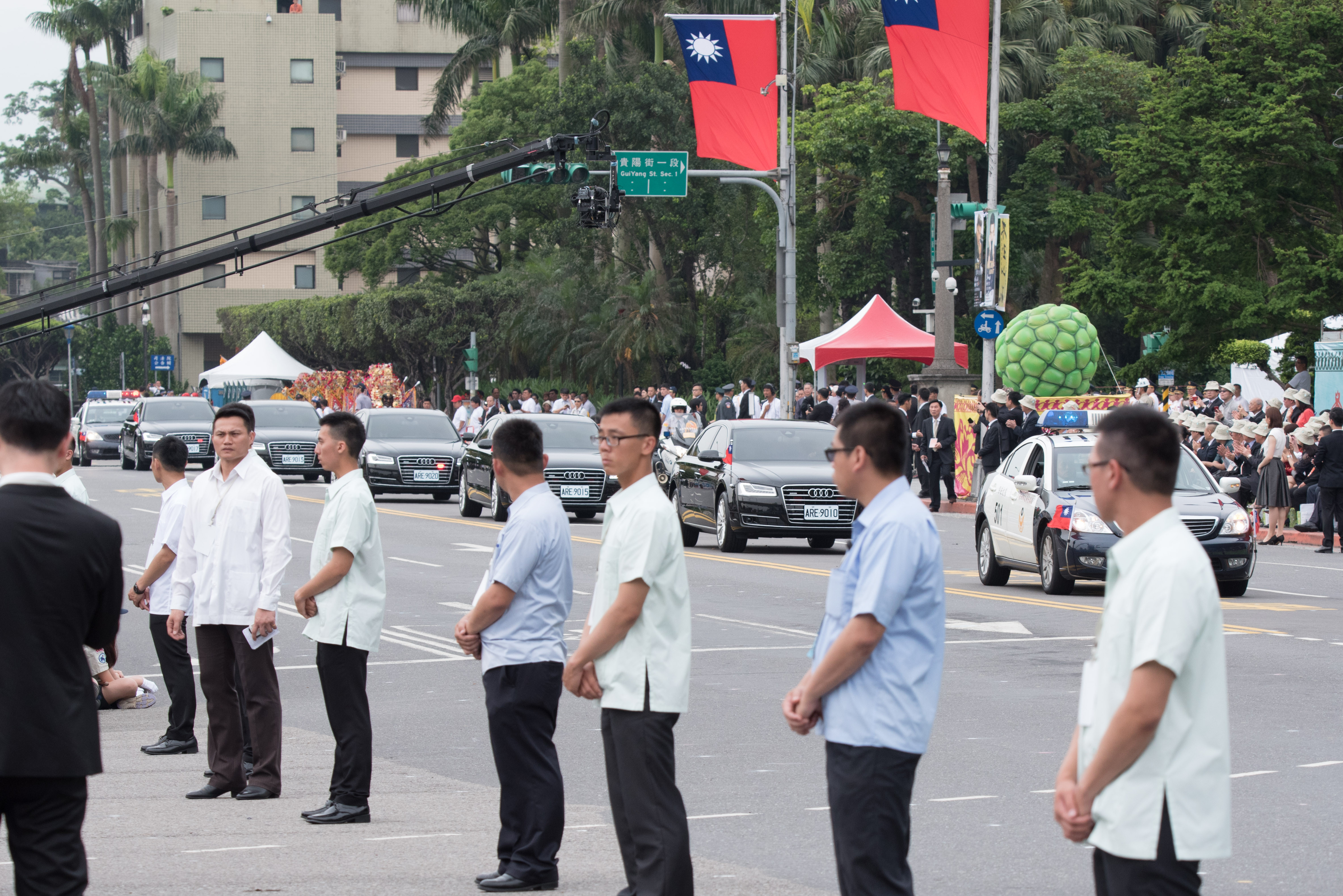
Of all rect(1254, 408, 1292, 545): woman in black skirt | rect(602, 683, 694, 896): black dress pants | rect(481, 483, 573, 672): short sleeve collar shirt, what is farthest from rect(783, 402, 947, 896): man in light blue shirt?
A: rect(1254, 408, 1292, 545): woman in black skirt

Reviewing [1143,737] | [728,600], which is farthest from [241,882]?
[728,600]

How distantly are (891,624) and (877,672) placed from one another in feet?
0.42

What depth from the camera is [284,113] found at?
91500 mm

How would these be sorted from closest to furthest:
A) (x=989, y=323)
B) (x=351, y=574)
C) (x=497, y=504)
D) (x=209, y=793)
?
(x=351, y=574) → (x=209, y=793) → (x=497, y=504) → (x=989, y=323)

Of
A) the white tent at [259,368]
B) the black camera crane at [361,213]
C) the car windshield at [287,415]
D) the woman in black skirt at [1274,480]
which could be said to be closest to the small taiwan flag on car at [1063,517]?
the woman in black skirt at [1274,480]

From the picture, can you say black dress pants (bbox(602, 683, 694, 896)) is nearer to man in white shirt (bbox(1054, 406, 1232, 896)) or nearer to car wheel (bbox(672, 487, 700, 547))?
man in white shirt (bbox(1054, 406, 1232, 896))

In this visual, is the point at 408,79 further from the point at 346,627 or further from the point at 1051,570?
the point at 346,627

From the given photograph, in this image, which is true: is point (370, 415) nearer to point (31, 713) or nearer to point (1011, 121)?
point (1011, 121)

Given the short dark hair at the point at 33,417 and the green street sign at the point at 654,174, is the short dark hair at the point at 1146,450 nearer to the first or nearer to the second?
the short dark hair at the point at 33,417

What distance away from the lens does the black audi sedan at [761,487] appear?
20.8 metres

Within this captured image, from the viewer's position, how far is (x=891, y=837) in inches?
182

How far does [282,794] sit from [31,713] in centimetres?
386

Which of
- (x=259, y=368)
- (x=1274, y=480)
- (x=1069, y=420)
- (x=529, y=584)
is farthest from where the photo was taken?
(x=259, y=368)

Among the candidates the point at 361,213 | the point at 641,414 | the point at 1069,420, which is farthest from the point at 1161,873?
the point at 361,213
